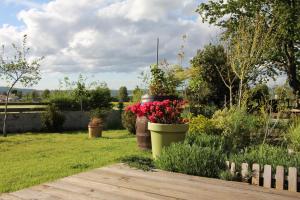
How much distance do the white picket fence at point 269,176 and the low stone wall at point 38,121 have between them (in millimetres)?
12581

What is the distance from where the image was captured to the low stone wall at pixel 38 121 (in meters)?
15.0

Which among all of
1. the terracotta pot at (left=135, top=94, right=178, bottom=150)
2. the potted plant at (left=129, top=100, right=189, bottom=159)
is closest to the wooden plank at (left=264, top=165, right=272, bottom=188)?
the potted plant at (left=129, top=100, right=189, bottom=159)

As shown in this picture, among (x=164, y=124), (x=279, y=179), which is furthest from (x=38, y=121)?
(x=279, y=179)

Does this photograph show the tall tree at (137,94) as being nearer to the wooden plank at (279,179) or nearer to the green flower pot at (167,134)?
the green flower pot at (167,134)

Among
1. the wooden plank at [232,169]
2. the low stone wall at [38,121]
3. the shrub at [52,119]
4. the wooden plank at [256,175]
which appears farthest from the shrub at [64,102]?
the wooden plank at [256,175]

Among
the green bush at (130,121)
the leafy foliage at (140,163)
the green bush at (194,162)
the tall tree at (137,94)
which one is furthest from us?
the tall tree at (137,94)

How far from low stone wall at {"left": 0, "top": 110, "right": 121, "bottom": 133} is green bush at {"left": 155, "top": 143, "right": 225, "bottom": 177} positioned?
38.7 feet

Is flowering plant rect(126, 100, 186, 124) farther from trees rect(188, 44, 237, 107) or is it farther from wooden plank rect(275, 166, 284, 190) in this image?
trees rect(188, 44, 237, 107)

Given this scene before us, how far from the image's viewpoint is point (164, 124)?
235 inches

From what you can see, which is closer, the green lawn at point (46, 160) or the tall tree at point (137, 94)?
the green lawn at point (46, 160)

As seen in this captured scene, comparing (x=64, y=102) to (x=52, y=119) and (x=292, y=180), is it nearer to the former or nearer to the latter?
(x=52, y=119)

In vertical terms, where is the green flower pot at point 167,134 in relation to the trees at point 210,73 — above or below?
below

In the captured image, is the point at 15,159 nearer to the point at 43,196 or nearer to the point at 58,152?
the point at 58,152

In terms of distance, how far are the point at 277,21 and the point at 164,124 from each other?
491 inches
